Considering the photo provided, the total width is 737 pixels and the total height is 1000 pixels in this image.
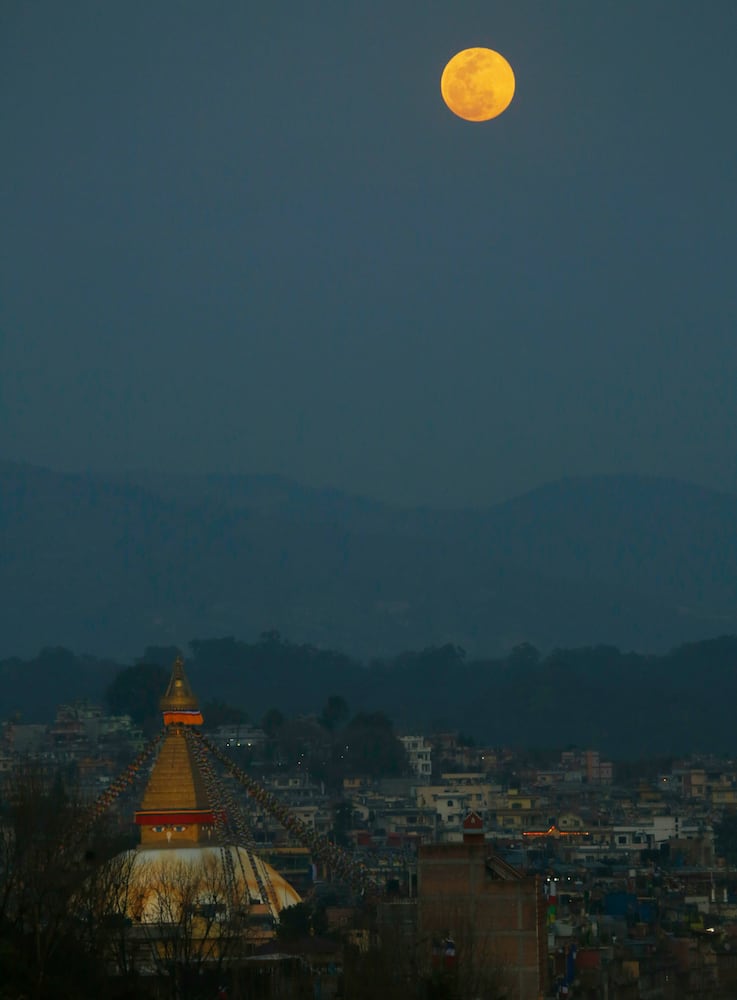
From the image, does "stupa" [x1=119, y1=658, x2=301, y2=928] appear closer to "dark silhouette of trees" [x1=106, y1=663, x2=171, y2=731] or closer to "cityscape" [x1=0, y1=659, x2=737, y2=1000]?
"cityscape" [x1=0, y1=659, x2=737, y2=1000]

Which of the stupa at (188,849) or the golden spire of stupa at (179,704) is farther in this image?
the golden spire of stupa at (179,704)

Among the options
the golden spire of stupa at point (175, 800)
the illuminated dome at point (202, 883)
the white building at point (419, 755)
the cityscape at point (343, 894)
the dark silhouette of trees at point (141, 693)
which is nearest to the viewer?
the cityscape at point (343, 894)

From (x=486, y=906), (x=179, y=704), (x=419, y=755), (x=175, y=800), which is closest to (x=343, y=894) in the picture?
(x=179, y=704)

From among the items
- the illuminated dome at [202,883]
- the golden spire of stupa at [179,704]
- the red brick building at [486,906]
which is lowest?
the red brick building at [486,906]

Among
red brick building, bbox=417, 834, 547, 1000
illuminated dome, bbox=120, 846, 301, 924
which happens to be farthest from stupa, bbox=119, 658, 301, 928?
red brick building, bbox=417, 834, 547, 1000

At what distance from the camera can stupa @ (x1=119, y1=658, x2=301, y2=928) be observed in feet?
201

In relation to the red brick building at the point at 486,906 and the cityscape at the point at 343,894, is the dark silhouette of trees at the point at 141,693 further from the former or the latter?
the red brick building at the point at 486,906

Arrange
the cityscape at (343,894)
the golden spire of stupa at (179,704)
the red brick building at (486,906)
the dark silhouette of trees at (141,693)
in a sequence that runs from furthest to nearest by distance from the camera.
→ the dark silhouette of trees at (141,693) → the golden spire of stupa at (179,704) → the red brick building at (486,906) → the cityscape at (343,894)

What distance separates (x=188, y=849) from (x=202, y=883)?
20.9ft

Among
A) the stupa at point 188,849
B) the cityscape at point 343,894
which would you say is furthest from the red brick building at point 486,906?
the stupa at point 188,849

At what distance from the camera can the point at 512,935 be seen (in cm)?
4950

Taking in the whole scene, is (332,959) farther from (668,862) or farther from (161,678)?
(161,678)

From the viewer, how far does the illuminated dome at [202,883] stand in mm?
57000

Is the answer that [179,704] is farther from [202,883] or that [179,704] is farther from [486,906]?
[486,906]
